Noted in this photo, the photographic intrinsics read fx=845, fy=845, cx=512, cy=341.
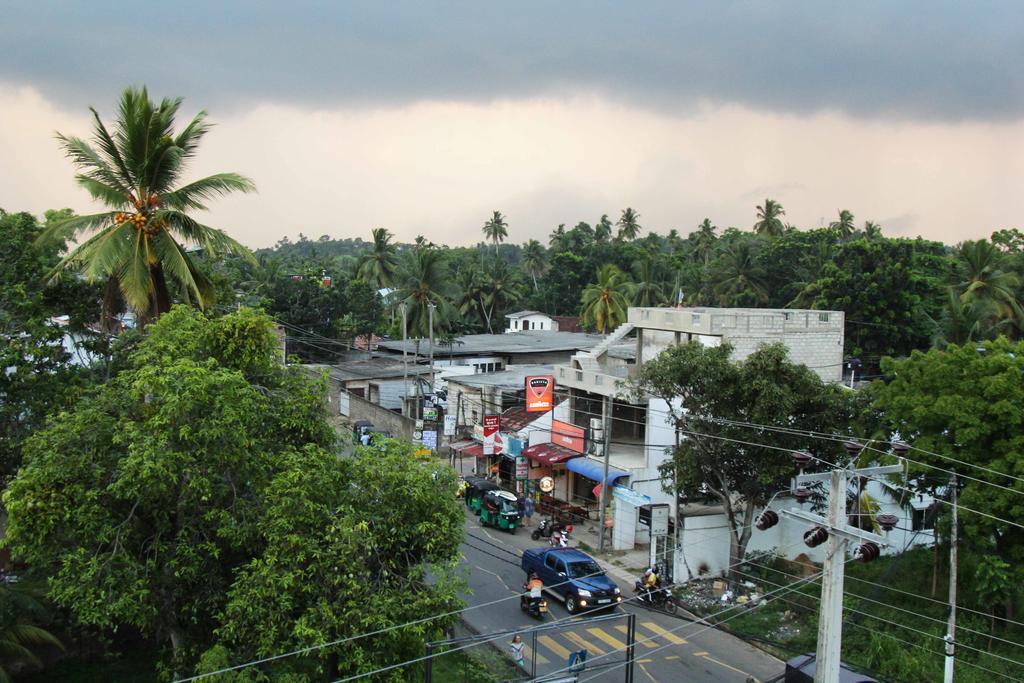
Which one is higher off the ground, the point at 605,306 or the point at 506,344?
the point at 605,306

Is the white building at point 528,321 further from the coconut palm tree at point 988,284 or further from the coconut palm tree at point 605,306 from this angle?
the coconut palm tree at point 988,284

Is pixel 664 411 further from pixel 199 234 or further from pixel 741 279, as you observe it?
pixel 741 279

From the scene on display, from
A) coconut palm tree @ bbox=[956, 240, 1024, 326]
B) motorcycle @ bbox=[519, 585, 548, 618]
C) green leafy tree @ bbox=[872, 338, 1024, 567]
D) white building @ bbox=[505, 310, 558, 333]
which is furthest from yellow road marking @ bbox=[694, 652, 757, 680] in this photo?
white building @ bbox=[505, 310, 558, 333]

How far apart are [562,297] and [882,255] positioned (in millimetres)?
51353

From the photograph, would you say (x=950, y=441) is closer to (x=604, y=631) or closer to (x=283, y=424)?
(x=604, y=631)

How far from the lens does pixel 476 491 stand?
35.9 meters

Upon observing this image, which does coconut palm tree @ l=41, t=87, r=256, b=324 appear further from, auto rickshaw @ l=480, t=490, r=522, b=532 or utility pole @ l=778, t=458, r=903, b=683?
auto rickshaw @ l=480, t=490, r=522, b=532

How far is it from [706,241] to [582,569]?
3416 inches

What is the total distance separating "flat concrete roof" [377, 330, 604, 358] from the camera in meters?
62.2

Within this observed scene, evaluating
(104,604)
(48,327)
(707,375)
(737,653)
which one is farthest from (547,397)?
(104,604)

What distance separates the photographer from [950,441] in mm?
23422

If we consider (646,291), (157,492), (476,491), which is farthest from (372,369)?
(157,492)

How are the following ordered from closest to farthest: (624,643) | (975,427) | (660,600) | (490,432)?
(975,427) < (624,643) < (660,600) < (490,432)

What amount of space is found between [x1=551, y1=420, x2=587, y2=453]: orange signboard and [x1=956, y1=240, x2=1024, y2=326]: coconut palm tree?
26627 mm
